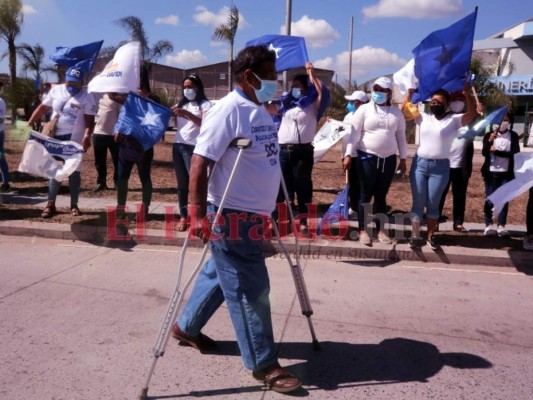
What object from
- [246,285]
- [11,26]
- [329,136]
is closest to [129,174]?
[329,136]

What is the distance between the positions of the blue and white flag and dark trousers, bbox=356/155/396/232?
3.50m

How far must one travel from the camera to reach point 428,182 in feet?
18.7

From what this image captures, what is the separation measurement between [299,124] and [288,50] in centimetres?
108

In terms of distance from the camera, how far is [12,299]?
4367mm

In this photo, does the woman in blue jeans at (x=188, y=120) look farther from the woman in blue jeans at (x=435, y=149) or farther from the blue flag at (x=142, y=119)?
the woman in blue jeans at (x=435, y=149)

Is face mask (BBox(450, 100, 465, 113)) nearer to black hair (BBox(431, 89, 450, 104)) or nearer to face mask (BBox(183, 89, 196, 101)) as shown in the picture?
black hair (BBox(431, 89, 450, 104))

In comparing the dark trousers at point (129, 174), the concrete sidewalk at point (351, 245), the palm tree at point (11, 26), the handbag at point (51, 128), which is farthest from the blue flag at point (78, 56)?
the palm tree at point (11, 26)

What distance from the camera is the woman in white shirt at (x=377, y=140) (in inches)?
227

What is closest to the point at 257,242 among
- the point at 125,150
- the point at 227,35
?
the point at 125,150

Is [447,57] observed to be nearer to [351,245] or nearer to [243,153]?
[351,245]

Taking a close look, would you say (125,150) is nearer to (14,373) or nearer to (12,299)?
(12,299)

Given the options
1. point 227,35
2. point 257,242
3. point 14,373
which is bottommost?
point 14,373

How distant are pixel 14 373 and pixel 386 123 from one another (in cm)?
431

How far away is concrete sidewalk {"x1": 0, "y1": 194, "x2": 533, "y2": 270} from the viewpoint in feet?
19.0
